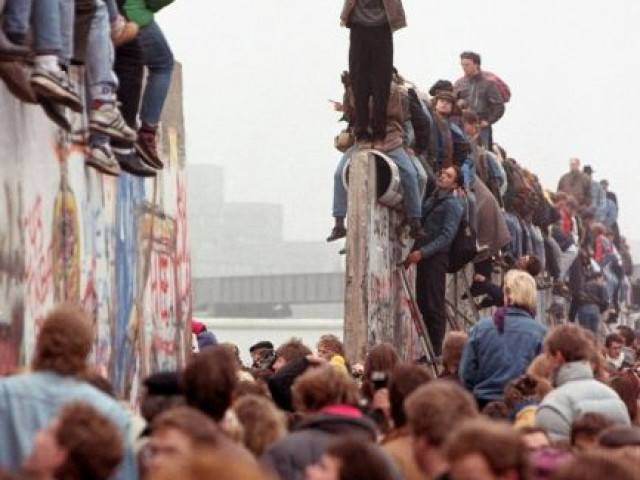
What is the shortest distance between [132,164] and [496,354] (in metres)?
2.98

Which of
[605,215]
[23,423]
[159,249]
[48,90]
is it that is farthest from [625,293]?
[23,423]

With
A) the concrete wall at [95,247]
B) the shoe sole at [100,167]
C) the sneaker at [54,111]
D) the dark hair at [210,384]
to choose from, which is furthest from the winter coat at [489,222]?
the dark hair at [210,384]

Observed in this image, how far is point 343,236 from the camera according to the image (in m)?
26.4

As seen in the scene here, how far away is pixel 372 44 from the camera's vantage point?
82.8ft

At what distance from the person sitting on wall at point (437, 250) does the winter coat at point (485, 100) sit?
6650mm

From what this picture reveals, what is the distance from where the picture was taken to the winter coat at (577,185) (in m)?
52.3

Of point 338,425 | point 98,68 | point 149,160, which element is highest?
point 98,68

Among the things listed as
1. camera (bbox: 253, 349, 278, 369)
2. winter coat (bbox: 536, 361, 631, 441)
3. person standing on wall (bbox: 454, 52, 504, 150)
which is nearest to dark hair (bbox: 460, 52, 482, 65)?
person standing on wall (bbox: 454, 52, 504, 150)

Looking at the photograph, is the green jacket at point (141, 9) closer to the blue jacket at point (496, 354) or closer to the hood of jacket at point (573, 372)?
the blue jacket at point (496, 354)

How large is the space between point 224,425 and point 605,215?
46.4 metres

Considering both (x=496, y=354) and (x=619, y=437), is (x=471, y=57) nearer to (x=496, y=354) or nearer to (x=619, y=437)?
(x=496, y=354)

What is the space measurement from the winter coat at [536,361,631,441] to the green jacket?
4.62 m

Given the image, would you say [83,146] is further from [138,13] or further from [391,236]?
[391,236]

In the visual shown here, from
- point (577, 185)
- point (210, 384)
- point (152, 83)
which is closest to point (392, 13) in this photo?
point (152, 83)
